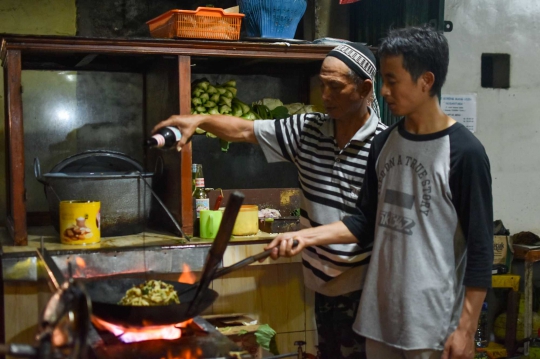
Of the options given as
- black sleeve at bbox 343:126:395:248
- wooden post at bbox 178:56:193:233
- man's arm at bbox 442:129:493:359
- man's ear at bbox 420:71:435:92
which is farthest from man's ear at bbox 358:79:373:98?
wooden post at bbox 178:56:193:233

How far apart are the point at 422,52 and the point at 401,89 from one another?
0.15m

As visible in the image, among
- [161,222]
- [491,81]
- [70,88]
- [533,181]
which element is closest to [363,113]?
[161,222]

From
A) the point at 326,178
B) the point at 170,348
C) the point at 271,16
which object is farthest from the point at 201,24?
the point at 170,348

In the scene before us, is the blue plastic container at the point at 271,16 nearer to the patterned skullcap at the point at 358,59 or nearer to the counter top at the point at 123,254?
the patterned skullcap at the point at 358,59

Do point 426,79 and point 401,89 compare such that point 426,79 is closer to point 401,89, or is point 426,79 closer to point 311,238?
point 401,89

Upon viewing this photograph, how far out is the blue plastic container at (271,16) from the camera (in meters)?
3.76

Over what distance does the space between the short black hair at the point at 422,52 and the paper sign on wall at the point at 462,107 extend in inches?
114

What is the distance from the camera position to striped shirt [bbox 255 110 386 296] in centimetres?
284

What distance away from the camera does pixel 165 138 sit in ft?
8.48

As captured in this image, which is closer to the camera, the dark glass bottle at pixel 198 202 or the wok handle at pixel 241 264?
the wok handle at pixel 241 264

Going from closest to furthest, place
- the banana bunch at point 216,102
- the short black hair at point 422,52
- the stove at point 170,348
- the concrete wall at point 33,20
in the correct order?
the stove at point 170,348
the short black hair at point 422,52
the banana bunch at point 216,102
the concrete wall at point 33,20

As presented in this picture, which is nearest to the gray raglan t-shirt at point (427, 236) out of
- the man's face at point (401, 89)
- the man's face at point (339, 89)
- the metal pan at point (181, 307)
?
the man's face at point (401, 89)

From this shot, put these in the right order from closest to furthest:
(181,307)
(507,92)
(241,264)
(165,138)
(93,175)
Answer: (181,307)
(241,264)
(165,138)
(93,175)
(507,92)

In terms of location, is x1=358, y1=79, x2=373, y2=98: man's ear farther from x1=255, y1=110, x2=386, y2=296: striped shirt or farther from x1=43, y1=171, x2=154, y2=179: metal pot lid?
x1=43, y1=171, x2=154, y2=179: metal pot lid
